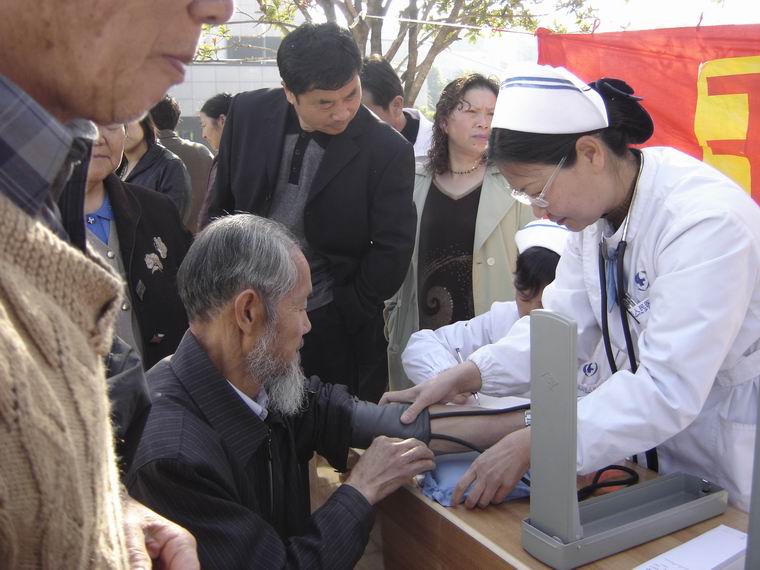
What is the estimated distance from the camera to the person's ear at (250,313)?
1805 mm

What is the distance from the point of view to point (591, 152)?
1881 mm

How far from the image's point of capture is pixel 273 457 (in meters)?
1.85

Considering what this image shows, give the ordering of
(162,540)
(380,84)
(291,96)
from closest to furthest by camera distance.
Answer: (162,540)
(291,96)
(380,84)

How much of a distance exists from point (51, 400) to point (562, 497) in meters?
1.05

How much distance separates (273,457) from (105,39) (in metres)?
1.33

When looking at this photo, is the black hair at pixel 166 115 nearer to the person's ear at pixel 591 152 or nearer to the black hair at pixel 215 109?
the black hair at pixel 215 109

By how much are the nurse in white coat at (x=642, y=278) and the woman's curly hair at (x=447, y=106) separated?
1.38 metres

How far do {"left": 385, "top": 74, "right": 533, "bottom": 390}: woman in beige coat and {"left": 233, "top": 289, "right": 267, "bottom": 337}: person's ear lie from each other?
167cm

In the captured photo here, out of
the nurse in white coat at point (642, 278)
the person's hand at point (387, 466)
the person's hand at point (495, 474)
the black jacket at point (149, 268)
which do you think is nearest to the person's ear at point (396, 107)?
the black jacket at point (149, 268)

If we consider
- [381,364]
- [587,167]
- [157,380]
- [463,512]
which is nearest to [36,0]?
[157,380]

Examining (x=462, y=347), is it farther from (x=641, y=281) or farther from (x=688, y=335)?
(x=688, y=335)

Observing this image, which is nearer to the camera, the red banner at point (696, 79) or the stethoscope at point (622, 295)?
the stethoscope at point (622, 295)

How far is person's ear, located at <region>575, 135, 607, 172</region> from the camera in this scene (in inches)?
73.2

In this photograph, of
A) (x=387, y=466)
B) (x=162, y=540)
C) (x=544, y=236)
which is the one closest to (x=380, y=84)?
(x=544, y=236)
